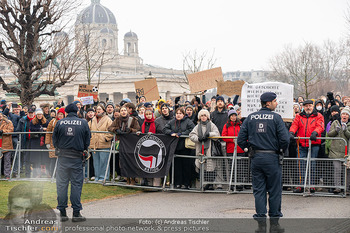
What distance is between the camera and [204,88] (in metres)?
18.4

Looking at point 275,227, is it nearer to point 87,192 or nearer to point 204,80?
point 87,192

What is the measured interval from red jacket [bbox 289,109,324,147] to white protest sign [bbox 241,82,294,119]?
55cm

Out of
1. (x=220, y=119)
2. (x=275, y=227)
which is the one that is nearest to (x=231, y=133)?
(x=220, y=119)

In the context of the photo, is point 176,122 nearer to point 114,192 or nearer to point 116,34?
point 114,192

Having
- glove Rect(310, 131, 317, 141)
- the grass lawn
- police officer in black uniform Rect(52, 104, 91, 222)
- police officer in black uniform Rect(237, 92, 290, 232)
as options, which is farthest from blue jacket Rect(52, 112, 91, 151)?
glove Rect(310, 131, 317, 141)

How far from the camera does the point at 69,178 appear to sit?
993 centimetres

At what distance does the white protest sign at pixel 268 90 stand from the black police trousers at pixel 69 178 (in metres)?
4.38

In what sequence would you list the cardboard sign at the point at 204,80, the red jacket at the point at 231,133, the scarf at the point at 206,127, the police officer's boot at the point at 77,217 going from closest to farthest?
the police officer's boot at the point at 77,217
the scarf at the point at 206,127
the red jacket at the point at 231,133
the cardboard sign at the point at 204,80

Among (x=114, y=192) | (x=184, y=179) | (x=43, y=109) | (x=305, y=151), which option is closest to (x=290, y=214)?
(x=305, y=151)

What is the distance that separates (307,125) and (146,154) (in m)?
3.98

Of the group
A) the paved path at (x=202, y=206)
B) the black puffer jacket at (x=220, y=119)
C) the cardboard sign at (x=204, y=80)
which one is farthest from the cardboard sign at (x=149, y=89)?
the paved path at (x=202, y=206)

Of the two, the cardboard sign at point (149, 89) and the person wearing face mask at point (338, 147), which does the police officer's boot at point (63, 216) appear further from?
the cardboard sign at point (149, 89)

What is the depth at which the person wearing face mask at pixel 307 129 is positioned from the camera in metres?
12.2

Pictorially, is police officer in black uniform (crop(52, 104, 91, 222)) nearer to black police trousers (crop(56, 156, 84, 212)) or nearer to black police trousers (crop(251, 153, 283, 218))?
black police trousers (crop(56, 156, 84, 212))
